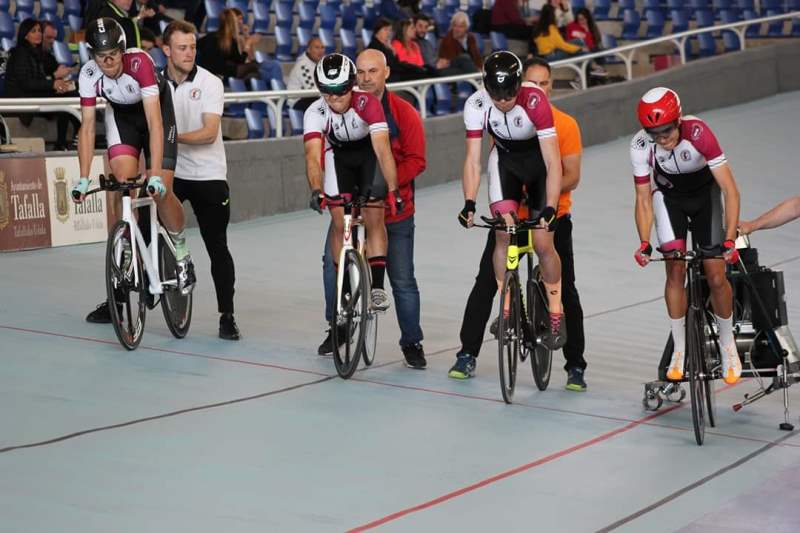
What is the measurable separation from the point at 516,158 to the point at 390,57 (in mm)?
8951

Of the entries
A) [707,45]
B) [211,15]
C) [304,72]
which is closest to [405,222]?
[304,72]

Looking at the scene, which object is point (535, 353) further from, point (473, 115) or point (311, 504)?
point (311, 504)

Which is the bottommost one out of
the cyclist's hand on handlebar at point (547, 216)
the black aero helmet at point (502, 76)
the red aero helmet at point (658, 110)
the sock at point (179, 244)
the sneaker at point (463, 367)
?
the sneaker at point (463, 367)

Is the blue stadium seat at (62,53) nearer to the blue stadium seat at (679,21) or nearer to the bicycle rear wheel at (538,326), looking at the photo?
the bicycle rear wheel at (538,326)

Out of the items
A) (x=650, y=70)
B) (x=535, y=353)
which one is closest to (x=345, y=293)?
(x=535, y=353)

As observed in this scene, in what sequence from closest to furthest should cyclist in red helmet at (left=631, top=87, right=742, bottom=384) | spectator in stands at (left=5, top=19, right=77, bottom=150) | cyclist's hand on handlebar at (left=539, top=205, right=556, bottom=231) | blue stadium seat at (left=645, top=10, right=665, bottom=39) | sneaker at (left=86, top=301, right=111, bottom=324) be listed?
cyclist in red helmet at (left=631, top=87, right=742, bottom=384)
cyclist's hand on handlebar at (left=539, top=205, right=556, bottom=231)
sneaker at (left=86, top=301, right=111, bottom=324)
spectator in stands at (left=5, top=19, right=77, bottom=150)
blue stadium seat at (left=645, top=10, right=665, bottom=39)

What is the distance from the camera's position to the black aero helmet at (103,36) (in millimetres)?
7367

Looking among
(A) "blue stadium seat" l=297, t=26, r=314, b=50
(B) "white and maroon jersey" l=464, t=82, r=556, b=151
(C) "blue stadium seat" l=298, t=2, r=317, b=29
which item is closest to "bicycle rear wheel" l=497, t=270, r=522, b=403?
(B) "white and maroon jersey" l=464, t=82, r=556, b=151

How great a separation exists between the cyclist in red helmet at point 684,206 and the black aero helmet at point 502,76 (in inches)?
26.0

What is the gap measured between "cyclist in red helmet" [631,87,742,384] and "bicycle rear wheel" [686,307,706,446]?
0.26 meters

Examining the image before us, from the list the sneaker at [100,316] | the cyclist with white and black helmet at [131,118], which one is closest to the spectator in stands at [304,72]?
the sneaker at [100,316]

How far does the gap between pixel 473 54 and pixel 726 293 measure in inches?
458

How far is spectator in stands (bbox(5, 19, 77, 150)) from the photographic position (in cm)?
1225

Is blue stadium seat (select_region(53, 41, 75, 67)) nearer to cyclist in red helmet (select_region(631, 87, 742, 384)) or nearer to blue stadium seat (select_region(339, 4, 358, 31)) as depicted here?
blue stadium seat (select_region(339, 4, 358, 31))
